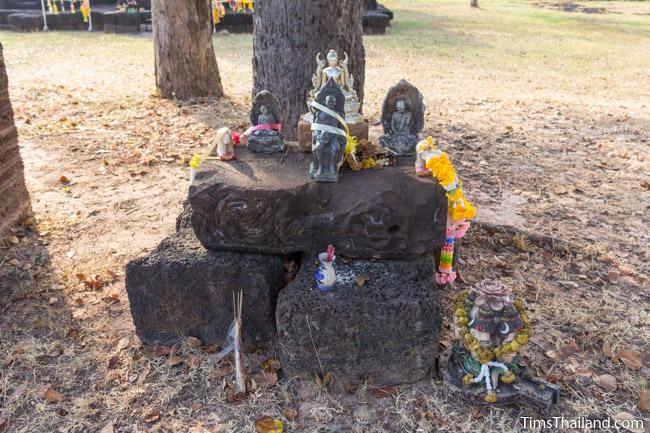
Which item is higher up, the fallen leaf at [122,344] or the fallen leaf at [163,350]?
the fallen leaf at [163,350]

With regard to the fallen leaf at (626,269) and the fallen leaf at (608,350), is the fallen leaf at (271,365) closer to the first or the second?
the fallen leaf at (608,350)

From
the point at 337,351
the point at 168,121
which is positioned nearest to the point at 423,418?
the point at 337,351

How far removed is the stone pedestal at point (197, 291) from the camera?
10.4 feet

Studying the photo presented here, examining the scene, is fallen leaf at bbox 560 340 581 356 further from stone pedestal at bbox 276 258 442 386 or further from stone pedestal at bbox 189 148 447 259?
stone pedestal at bbox 189 148 447 259

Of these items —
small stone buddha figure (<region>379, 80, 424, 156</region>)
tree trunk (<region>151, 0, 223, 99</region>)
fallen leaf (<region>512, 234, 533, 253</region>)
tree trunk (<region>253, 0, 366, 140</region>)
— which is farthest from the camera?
tree trunk (<region>151, 0, 223, 99</region>)

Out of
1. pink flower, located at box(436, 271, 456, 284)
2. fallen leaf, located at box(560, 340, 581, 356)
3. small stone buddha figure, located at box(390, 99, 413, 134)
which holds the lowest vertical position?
fallen leaf, located at box(560, 340, 581, 356)

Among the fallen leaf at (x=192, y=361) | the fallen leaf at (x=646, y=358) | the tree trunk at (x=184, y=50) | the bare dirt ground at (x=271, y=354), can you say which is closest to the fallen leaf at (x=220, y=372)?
the bare dirt ground at (x=271, y=354)

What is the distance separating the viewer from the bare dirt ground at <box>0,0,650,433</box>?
114 inches

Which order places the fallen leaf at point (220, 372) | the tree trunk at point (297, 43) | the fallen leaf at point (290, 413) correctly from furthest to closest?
1. the tree trunk at point (297, 43)
2. the fallen leaf at point (220, 372)
3. the fallen leaf at point (290, 413)

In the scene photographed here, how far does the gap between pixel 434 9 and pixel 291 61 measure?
20.6 meters

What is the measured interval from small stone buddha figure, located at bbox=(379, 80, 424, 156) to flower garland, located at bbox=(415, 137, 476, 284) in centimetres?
17

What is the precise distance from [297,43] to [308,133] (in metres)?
2.09

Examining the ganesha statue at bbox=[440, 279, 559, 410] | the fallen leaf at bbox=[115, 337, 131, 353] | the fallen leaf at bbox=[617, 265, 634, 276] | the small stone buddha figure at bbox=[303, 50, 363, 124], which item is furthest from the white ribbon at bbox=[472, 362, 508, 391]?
the fallen leaf at bbox=[115, 337, 131, 353]

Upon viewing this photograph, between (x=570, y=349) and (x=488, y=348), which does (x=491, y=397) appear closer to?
→ (x=488, y=348)
